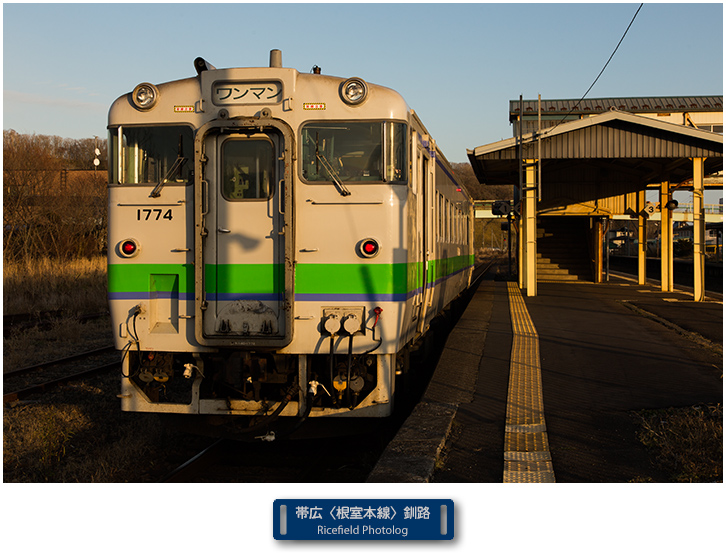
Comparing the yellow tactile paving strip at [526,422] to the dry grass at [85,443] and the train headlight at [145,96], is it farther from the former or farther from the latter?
the train headlight at [145,96]

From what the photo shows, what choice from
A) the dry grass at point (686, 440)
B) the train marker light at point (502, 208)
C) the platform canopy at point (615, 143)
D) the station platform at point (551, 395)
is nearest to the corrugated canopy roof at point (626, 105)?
the train marker light at point (502, 208)

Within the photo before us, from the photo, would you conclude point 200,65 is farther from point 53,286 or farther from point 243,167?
Result: point 53,286

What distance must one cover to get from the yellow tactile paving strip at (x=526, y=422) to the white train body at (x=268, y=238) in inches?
47.5

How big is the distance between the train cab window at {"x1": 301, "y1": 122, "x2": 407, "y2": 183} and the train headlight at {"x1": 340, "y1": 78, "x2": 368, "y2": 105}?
0.20 m

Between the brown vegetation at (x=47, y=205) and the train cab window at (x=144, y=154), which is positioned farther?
the brown vegetation at (x=47, y=205)

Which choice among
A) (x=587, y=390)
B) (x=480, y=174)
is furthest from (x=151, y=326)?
(x=480, y=174)

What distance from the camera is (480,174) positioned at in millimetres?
23766

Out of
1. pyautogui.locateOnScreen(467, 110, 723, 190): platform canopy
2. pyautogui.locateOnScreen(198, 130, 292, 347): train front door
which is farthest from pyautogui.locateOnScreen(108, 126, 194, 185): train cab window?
pyautogui.locateOnScreen(467, 110, 723, 190): platform canopy

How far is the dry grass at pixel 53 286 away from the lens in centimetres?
1811

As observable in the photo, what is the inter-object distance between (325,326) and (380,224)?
3.33ft

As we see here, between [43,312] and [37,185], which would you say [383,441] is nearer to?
[43,312]

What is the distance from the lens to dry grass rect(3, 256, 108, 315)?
1811 centimetres

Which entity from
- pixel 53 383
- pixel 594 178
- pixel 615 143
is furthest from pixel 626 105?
pixel 53 383
